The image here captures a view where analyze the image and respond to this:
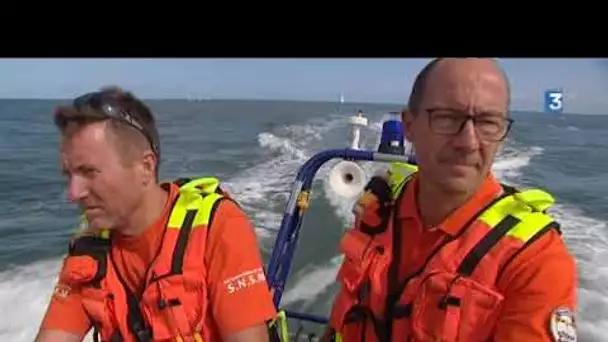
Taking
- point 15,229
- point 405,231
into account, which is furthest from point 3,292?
point 405,231

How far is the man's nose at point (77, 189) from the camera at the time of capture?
1.80m

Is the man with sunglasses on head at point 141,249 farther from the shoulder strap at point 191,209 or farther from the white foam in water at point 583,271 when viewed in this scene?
the white foam in water at point 583,271

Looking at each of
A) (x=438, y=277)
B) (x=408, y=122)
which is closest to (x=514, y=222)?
(x=438, y=277)

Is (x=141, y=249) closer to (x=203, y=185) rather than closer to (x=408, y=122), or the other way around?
(x=203, y=185)

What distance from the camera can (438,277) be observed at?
162cm

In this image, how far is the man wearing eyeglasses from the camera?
1.47 metres

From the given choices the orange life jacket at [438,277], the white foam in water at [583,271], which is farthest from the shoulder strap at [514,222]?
the white foam in water at [583,271]

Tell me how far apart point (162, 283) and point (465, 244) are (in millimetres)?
796

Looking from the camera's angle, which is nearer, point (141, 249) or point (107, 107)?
point (107, 107)

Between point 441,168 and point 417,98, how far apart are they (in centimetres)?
17

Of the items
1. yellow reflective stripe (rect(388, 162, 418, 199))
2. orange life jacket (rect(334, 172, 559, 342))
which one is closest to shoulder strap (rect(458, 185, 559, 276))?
orange life jacket (rect(334, 172, 559, 342))

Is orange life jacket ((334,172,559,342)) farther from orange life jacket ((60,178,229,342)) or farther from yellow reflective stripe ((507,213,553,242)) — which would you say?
orange life jacket ((60,178,229,342))
